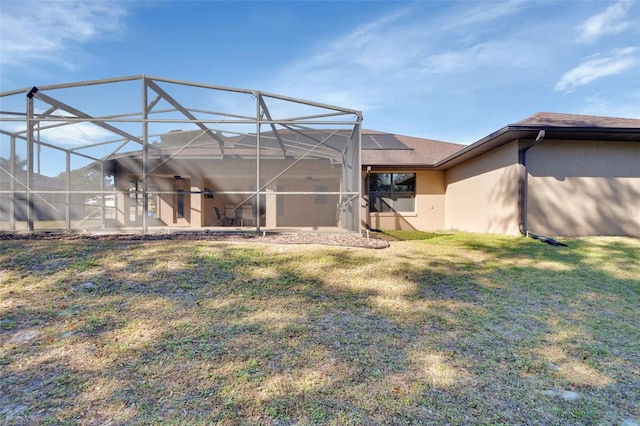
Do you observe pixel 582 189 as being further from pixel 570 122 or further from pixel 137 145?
pixel 137 145

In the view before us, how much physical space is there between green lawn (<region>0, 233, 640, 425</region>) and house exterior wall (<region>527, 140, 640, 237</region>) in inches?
108

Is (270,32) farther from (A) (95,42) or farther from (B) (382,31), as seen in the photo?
(A) (95,42)

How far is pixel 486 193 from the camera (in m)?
8.90

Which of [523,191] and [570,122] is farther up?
[570,122]

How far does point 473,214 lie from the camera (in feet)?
31.4

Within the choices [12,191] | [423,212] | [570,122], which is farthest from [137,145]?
[570,122]

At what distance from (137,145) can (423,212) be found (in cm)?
1062

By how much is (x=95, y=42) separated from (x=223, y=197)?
6.49 m

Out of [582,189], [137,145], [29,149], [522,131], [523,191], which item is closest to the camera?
[522,131]

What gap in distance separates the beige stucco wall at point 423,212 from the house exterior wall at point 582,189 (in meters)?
4.27

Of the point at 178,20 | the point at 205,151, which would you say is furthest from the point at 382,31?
the point at 205,151

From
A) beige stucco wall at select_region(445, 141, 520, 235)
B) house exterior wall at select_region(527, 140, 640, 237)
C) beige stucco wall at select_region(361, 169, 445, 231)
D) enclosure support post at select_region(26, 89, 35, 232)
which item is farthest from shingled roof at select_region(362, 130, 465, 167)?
enclosure support post at select_region(26, 89, 35, 232)

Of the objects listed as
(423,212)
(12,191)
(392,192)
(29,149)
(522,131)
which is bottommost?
(423,212)

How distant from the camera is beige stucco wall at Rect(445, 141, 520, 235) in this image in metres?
7.74
